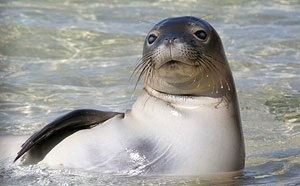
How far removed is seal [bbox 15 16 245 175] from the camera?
5387 mm

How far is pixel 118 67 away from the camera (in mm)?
8773

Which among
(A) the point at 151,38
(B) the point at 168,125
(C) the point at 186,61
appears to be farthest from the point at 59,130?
(C) the point at 186,61

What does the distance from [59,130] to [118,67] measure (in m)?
3.19

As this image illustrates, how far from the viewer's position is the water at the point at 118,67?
586cm

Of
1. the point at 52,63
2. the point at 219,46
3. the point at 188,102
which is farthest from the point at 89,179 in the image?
the point at 52,63

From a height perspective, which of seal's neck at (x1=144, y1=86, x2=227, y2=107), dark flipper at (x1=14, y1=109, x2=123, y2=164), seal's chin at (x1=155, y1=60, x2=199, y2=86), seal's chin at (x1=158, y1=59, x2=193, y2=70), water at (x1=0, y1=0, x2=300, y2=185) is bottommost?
water at (x1=0, y1=0, x2=300, y2=185)

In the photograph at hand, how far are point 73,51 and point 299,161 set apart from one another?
155 inches

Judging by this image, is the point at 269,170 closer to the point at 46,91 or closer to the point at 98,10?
the point at 46,91

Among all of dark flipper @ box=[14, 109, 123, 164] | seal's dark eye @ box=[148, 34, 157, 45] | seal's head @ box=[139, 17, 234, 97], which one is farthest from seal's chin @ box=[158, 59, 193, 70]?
dark flipper @ box=[14, 109, 123, 164]

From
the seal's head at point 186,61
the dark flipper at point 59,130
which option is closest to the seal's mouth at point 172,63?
the seal's head at point 186,61

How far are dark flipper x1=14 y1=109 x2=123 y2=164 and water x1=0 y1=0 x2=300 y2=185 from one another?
91 millimetres

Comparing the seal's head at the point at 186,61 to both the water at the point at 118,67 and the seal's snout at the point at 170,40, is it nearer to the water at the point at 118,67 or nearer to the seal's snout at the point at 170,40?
the seal's snout at the point at 170,40

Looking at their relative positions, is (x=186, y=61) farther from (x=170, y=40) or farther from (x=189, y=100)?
(x=189, y=100)

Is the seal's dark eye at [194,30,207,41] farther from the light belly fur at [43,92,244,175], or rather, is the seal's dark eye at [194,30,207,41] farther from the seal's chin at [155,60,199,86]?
the light belly fur at [43,92,244,175]
